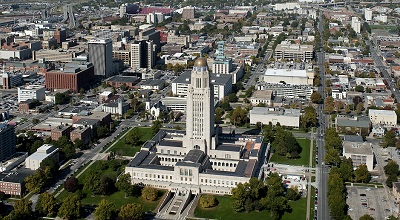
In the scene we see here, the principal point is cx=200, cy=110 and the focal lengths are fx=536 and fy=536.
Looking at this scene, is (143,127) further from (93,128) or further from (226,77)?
(226,77)

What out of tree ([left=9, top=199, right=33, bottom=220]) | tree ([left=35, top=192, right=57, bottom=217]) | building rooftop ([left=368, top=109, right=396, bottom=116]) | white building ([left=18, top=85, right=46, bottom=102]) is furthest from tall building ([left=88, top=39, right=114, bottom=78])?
tree ([left=9, top=199, right=33, bottom=220])

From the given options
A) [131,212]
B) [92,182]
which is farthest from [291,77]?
[131,212]

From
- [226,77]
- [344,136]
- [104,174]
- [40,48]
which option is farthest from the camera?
[40,48]

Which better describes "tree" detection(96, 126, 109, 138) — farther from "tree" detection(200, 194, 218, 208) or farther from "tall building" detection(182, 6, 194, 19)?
"tall building" detection(182, 6, 194, 19)

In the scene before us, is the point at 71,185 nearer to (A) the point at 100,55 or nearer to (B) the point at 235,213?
(B) the point at 235,213

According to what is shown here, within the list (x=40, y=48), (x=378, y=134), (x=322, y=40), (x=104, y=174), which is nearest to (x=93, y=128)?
(x=104, y=174)

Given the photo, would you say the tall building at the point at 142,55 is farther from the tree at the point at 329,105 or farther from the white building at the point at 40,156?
the white building at the point at 40,156
